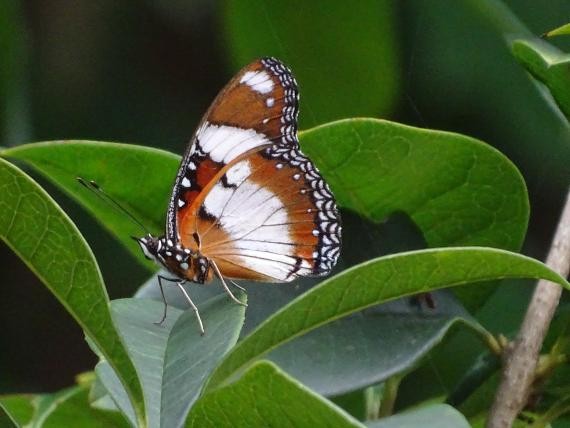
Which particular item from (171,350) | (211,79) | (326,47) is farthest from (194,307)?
(211,79)

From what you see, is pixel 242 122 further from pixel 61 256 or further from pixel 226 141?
pixel 61 256

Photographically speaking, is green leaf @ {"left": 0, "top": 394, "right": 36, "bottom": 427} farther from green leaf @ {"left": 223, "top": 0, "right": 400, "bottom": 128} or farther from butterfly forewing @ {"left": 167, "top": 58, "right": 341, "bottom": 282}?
green leaf @ {"left": 223, "top": 0, "right": 400, "bottom": 128}

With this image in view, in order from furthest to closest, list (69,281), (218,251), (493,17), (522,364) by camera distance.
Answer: (493,17)
(218,251)
(522,364)
(69,281)

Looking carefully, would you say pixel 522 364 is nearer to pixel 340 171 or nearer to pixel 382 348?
pixel 382 348

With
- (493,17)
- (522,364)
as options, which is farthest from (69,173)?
(493,17)

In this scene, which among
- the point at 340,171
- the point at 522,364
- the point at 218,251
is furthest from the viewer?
the point at 218,251

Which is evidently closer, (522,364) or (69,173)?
(522,364)

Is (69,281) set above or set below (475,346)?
above

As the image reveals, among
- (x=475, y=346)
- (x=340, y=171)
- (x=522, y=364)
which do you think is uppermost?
(x=340, y=171)
